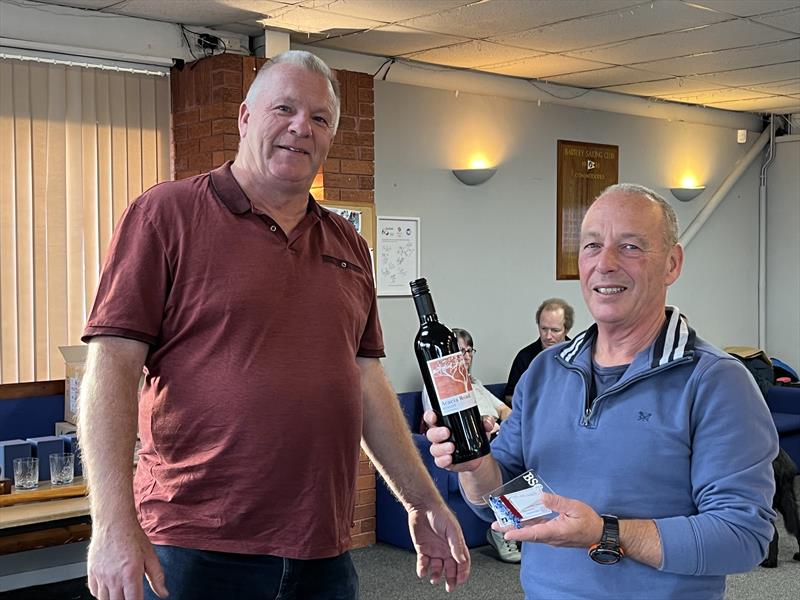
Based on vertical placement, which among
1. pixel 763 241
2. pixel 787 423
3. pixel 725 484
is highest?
pixel 763 241

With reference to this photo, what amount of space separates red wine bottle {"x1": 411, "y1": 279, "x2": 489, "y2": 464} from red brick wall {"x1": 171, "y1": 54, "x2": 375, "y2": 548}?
293cm

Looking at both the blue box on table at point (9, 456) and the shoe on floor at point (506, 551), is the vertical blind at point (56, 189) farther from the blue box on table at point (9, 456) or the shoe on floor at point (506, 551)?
the shoe on floor at point (506, 551)

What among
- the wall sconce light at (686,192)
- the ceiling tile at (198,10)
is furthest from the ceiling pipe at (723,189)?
the ceiling tile at (198,10)

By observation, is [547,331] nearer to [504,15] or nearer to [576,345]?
[504,15]

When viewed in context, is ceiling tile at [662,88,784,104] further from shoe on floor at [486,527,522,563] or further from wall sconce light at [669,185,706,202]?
shoe on floor at [486,527,522,563]

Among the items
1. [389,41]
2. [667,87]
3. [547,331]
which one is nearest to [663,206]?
[389,41]

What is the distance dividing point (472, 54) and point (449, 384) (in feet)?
14.6

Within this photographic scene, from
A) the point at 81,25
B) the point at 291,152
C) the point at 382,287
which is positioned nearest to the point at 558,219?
the point at 382,287

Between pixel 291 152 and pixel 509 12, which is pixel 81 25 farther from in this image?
pixel 291 152

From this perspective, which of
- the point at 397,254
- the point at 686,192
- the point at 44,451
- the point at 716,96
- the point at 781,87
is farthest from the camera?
the point at 686,192

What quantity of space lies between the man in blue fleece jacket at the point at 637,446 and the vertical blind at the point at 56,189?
345 cm

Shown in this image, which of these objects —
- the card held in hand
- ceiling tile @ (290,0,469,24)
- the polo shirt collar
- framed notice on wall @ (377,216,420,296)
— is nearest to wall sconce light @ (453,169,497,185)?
framed notice on wall @ (377,216,420,296)

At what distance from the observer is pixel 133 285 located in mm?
1893

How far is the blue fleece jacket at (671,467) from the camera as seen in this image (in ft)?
5.45
